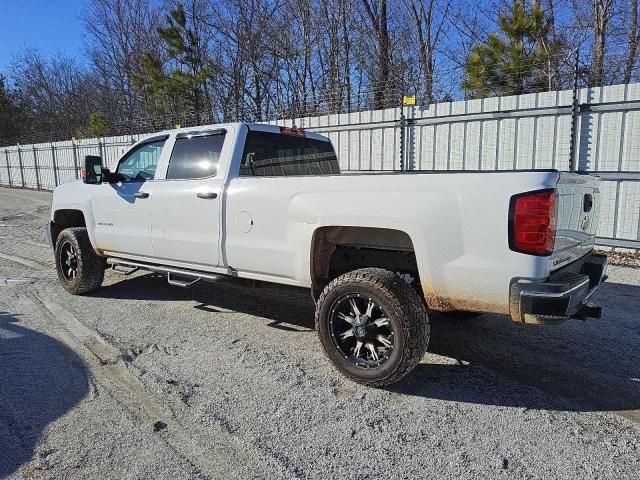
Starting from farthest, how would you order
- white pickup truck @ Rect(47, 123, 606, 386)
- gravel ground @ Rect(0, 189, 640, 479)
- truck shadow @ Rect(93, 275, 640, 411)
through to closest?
truck shadow @ Rect(93, 275, 640, 411), white pickup truck @ Rect(47, 123, 606, 386), gravel ground @ Rect(0, 189, 640, 479)

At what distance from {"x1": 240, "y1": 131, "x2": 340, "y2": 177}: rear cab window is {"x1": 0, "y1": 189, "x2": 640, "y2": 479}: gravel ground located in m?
1.55

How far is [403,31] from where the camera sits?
22.7 meters

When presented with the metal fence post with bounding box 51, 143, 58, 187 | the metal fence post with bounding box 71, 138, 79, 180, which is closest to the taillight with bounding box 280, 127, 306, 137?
the metal fence post with bounding box 71, 138, 79, 180

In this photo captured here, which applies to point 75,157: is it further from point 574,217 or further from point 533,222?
point 533,222

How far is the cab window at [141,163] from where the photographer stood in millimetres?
5250

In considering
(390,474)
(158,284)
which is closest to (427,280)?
(390,474)

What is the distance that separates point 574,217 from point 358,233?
150 cm

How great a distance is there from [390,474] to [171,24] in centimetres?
2538

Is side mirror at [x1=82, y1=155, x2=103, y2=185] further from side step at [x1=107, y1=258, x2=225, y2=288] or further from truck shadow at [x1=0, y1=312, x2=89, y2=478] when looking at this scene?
truck shadow at [x1=0, y1=312, x2=89, y2=478]

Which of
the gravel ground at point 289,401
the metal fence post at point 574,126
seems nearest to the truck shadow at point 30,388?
the gravel ground at point 289,401

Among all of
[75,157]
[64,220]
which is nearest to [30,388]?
[64,220]

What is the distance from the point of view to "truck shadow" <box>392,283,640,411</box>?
3369 mm

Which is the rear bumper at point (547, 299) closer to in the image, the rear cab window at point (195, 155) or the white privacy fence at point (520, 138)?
the rear cab window at point (195, 155)

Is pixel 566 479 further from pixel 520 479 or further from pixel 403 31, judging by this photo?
pixel 403 31
